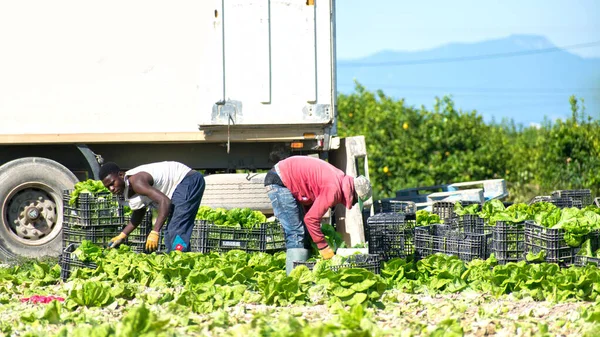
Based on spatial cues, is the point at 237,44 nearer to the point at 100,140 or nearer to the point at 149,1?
the point at 149,1

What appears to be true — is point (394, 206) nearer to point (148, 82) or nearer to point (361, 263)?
point (148, 82)

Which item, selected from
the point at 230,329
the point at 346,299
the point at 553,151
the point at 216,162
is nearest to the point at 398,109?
the point at 553,151

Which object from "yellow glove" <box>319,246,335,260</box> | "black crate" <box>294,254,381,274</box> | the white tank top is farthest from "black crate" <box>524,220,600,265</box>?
the white tank top

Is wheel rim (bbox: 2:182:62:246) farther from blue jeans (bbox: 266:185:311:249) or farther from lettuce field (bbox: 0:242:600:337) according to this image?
blue jeans (bbox: 266:185:311:249)

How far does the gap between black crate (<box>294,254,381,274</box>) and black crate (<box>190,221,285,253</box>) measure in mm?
1696

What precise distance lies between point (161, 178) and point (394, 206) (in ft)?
14.1

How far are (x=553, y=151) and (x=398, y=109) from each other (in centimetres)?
373

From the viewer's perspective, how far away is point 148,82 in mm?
11234

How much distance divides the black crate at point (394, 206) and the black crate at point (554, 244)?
303 cm

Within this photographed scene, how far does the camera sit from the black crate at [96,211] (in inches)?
387

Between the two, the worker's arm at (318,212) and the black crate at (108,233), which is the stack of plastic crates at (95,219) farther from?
the worker's arm at (318,212)

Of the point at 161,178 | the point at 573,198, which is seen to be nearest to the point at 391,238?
the point at 161,178

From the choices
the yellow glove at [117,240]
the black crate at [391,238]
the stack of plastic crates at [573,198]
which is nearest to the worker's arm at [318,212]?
the black crate at [391,238]

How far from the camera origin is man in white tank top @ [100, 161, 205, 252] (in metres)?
8.43
